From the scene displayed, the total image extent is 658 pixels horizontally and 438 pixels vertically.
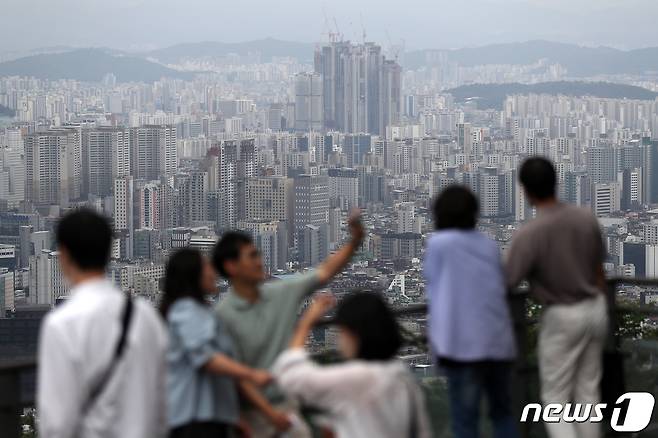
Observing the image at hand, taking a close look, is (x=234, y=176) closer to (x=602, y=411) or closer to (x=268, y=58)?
(x=268, y=58)

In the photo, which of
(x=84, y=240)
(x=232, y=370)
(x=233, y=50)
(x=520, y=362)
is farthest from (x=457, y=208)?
(x=233, y=50)

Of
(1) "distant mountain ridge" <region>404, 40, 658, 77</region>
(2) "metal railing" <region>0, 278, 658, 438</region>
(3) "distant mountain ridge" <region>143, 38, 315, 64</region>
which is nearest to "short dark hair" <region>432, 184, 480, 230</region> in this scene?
(2) "metal railing" <region>0, 278, 658, 438</region>

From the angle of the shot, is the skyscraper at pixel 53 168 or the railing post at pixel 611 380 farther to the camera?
the skyscraper at pixel 53 168

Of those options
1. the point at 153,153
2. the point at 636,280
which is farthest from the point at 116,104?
the point at 636,280

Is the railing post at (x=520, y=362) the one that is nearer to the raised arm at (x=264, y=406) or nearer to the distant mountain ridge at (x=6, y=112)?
the raised arm at (x=264, y=406)

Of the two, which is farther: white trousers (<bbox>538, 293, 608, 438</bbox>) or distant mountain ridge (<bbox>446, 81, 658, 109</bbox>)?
distant mountain ridge (<bbox>446, 81, 658, 109</bbox>)

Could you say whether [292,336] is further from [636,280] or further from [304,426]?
[636,280]

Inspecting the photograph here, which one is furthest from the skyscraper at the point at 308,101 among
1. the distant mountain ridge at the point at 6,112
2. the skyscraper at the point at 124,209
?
Answer: the skyscraper at the point at 124,209

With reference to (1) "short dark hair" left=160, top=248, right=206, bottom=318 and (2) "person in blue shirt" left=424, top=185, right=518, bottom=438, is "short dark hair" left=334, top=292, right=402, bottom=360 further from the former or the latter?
(2) "person in blue shirt" left=424, top=185, right=518, bottom=438
